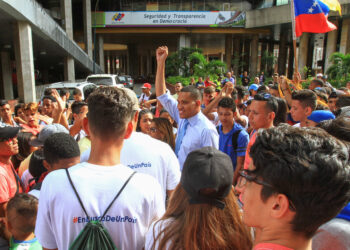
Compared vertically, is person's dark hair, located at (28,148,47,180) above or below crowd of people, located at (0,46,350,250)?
below

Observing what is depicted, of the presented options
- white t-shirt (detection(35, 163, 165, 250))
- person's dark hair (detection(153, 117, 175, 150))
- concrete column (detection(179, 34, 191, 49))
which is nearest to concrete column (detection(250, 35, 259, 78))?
concrete column (detection(179, 34, 191, 49))

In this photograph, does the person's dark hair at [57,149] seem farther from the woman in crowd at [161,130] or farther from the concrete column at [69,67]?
the concrete column at [69,67]

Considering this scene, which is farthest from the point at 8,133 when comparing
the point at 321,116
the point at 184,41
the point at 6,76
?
the point at 184,41

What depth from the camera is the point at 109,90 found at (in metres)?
1.70

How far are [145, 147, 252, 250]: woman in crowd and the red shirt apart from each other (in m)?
1.79

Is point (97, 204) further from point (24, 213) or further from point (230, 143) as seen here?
point (230, 143)

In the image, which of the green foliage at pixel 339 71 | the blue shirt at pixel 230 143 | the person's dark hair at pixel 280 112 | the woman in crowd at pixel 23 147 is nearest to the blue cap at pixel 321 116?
the person's dark hair at pixel 280 112

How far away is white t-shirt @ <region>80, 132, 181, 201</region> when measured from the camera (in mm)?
2115

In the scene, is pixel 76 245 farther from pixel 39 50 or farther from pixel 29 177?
pixel 39 50

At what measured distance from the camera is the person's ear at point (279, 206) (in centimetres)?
112

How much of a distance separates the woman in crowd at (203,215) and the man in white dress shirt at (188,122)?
6.42 feet

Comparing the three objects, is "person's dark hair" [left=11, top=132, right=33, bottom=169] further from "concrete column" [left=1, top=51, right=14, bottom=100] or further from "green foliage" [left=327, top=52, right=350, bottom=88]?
"concrete column" [left=1, top=51, right=14, bottom=100]

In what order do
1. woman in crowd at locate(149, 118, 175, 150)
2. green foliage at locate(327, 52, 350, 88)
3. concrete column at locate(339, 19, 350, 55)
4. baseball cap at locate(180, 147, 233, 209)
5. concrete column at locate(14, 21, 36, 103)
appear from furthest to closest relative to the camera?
concrete column at locate(339, 19, 350, 55) < green foliage at locate(327, 52, 350, 88) < concrete column at locate(14, 21, 36, 103) < woman in crowd at locate(149, 118, 175, 150) < baseball cap at locate(180, 147, 233, 209)

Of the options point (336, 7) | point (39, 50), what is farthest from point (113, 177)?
point (39, 50)
